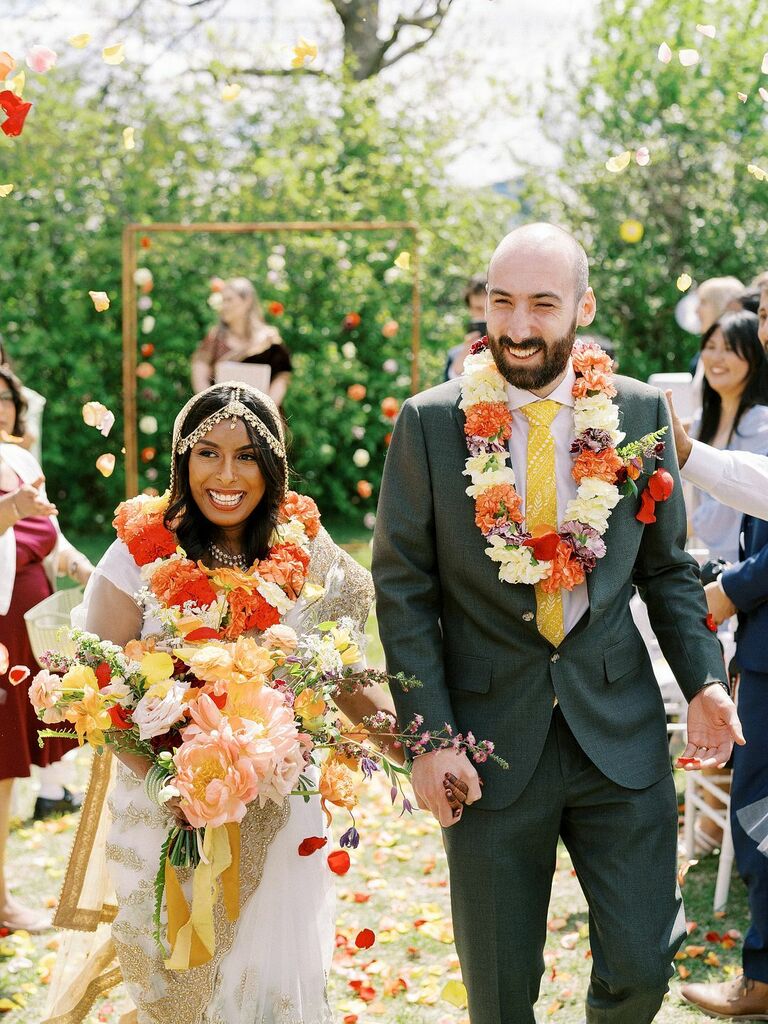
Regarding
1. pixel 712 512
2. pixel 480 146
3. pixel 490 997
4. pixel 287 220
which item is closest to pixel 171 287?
pixel 287 220

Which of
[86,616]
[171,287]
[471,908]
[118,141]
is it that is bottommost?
[471,908]

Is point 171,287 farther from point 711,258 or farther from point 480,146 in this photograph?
point 711,258

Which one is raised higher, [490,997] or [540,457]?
[540,457]

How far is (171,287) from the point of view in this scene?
10766mm

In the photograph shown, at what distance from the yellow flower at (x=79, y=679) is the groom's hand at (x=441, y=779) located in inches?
30.0

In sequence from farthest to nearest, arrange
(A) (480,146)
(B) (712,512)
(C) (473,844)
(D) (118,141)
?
(A) (480,146) → (D) (118,141) → (B) (712,512) → (C) (473,844)

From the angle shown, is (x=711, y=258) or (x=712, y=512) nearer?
(x=712, y=512)

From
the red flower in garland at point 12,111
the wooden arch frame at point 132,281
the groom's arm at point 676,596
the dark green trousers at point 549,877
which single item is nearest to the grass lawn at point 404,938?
the dark green trousers at point 549,877

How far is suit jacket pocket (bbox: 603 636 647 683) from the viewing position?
9.79ft

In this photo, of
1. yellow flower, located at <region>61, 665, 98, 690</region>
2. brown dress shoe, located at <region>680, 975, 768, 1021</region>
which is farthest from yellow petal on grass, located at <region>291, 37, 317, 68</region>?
brown dress shoe, located at <region>680, 975, 768, 1021</region>

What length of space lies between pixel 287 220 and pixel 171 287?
118 cm

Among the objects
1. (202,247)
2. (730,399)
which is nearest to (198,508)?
(730,399)

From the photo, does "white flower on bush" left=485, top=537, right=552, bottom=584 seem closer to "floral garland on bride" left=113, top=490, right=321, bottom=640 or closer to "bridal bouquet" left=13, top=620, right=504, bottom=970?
"bridal bouquet" left=13, top=620, right=504, bottom=970

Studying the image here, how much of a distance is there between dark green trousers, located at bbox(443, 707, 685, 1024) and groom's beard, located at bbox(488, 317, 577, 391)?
80 cm
